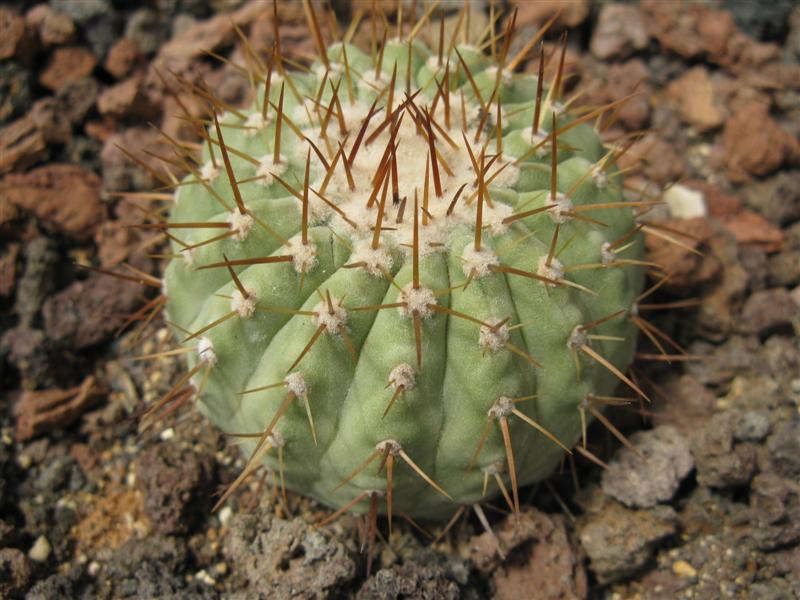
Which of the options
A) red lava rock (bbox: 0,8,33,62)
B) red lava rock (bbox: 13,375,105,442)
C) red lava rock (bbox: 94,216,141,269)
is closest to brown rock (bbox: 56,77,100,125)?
red lava rock (bbox: 0,8,33,62)

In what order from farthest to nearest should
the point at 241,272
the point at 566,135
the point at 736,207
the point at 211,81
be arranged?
the point at 211,81, the point at 736,207, the point at 566,135, the point at 241,272

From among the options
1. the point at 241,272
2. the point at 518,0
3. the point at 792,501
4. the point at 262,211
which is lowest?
the point at 792,501

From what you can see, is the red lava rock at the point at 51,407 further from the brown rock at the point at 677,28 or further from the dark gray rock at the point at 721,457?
the brown rock at the point at 677,28

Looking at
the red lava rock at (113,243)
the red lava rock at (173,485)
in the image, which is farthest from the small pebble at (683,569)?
the red lava rock at (113,243)

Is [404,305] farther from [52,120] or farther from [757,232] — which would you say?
[52,120]

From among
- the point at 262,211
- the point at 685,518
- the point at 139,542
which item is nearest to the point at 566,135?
the point at 262,211

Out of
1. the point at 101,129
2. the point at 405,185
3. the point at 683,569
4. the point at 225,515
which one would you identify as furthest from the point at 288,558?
the point at 101,129

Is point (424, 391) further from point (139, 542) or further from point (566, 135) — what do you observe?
point (139, 542)
